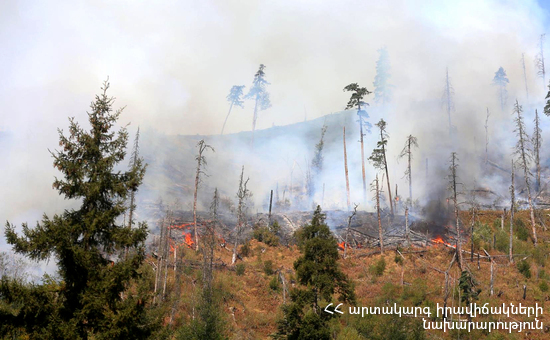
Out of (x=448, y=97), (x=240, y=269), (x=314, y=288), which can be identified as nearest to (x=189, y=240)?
(x=240, y=269)

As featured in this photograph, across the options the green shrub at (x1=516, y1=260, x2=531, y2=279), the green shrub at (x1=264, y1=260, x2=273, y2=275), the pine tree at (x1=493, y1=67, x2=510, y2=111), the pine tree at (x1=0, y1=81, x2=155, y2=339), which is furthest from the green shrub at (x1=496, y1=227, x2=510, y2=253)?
the pine tree at (x1=493, y1=67, x2=510, y2=111)

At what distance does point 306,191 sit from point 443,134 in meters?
32.7

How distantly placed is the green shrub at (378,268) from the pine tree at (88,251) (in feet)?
103

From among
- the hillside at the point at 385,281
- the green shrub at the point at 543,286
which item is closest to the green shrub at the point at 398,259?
the hillside at the point at 385,281

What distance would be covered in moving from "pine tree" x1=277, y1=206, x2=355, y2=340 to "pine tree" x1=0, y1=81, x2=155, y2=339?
11196mm

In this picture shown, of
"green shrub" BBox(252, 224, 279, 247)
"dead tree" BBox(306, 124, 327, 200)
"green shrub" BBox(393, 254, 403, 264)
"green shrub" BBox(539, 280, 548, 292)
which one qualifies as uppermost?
"dead tree" BBox(306, 124, 327, 200)

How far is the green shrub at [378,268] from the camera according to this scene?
39000 millimetres

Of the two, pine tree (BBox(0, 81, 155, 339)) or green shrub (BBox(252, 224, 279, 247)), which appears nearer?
pine tree (BBox(0, 81, 155, 339))

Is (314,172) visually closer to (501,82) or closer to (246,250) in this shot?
(246,250)

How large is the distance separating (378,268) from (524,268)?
13158mm

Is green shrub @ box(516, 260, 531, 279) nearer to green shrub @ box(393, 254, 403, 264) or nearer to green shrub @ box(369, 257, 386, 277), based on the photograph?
green shrub @ box(393, 254, 403, 264)

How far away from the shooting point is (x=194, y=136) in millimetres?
106125

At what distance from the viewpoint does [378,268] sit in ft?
129

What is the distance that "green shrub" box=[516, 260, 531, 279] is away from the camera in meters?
35.8
